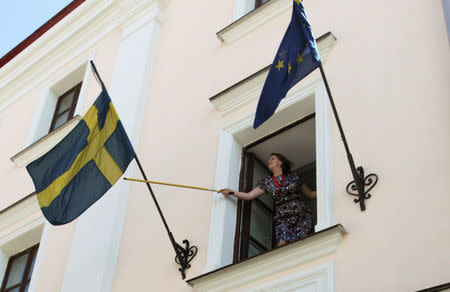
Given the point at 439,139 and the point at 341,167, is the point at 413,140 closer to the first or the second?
the point at 439,139

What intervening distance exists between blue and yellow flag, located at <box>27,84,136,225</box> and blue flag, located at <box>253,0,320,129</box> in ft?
5.05

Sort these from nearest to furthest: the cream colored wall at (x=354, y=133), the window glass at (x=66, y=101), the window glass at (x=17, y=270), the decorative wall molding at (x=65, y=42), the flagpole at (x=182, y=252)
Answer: the cream colored wall at (x=354, y=133) < the flagpole at (x=182, y=252) < the window glass at (x=17, y=270) < the decorative wall molding at (x=65, y=42) < the window glass at (x=66, y=101)

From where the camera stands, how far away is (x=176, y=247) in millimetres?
7117

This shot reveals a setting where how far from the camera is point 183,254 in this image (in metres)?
7.16

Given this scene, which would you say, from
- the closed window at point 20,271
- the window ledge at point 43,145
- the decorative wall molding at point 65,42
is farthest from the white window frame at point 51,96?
the closed window at point 20,271

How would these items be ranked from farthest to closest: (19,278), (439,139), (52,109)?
1. (52,109)
2. (19,278)
3. (439,139)

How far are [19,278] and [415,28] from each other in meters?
5.35

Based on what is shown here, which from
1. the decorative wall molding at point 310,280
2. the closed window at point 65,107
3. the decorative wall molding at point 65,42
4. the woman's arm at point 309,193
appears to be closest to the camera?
the decorative wall molding at point 310,280

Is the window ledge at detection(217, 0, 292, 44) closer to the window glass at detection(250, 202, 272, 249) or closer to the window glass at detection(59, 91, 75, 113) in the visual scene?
the window glass at detection(250, 202, 272, 249)

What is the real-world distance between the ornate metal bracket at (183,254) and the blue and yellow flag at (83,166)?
81cm

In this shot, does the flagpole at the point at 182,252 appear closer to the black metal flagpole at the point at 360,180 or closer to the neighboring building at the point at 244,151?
the neighboring building at the point at 244,151

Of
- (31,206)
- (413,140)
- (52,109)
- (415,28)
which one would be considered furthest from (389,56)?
(52,109)

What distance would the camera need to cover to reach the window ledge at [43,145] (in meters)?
10.4

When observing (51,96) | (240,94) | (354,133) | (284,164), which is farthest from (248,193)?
(51,96)
